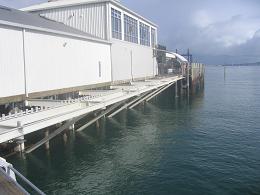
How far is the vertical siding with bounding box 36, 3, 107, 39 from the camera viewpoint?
3538 cm

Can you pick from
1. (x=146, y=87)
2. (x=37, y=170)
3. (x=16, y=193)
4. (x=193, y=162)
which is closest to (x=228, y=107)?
(x=146, y=87)

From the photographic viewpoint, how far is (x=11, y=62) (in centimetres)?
1916

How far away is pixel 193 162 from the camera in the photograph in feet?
66.4

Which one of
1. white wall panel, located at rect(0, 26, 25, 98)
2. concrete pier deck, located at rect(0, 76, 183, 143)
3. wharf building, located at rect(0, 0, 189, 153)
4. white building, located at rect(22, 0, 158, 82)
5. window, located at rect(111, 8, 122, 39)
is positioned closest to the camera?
concrete pier deck, located at rect(0, 76, 183, 143)

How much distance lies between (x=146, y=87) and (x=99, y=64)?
5875 mm

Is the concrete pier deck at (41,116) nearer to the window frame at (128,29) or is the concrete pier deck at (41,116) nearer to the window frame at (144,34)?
the window frame at (128,29)

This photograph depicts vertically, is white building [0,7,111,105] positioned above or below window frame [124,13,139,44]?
below

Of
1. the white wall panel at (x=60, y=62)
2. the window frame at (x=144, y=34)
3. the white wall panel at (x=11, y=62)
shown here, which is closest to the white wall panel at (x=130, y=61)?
the window frame at (x=144, y=34)

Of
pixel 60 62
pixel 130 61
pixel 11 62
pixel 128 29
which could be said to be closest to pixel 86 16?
pixel 128 29

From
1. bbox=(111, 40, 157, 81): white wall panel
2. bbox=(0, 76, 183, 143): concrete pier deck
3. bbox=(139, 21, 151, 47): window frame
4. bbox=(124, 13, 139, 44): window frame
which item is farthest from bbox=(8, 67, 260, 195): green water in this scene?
bbox=(139, 21, 151, 47): window frame

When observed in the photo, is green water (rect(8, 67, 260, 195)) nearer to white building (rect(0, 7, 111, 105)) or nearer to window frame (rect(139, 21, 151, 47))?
white building (rect(0, 7, 111, 105))

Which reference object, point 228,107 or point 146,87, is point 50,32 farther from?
point 228,107

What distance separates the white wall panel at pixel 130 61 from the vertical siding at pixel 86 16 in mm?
2399

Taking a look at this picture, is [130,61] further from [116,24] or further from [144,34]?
[144,34]
